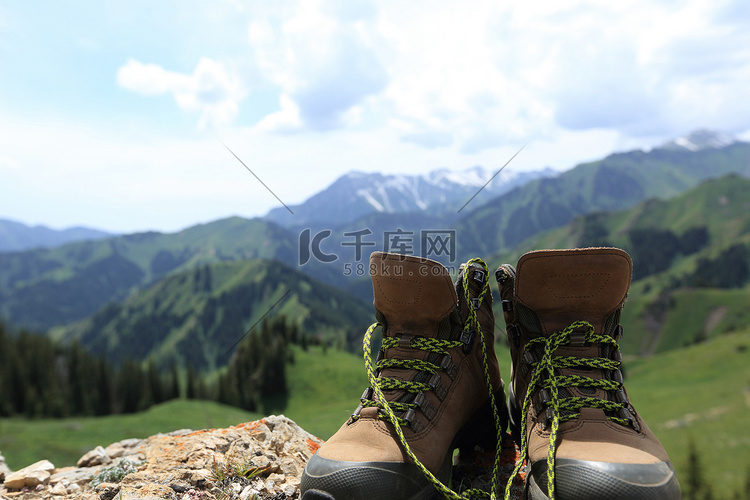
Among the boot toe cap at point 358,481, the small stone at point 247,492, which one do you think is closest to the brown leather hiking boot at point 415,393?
the boot toe cap at point 358,481

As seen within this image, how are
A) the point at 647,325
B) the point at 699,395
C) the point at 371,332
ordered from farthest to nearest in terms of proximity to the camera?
the point at 647,325
the point at 699,395
the point at 371,332

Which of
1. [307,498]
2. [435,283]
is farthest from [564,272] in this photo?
[307,498]

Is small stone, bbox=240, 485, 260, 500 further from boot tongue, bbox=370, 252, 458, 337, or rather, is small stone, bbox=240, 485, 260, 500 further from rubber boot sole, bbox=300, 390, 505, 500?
boot tongue, bbox=370, 252, 458, 337

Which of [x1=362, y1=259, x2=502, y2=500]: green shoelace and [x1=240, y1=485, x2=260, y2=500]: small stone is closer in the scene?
[x1=362, y1=259, x2=502, y2=500]: green shoelace

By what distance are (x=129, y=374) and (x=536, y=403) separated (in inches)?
3680

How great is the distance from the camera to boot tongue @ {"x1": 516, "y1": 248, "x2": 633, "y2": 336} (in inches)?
131

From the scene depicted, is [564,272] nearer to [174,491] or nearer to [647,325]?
[174,491]

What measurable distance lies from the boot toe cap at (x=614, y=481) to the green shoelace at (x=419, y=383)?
0.61 m

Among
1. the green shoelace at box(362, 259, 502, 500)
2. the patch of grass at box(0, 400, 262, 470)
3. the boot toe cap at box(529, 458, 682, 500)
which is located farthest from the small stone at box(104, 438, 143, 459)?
the patch of grass at box(0, 400, 262, 470)

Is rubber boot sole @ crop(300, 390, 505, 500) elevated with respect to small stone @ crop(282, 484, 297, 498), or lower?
elevated

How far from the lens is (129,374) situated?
81.6m

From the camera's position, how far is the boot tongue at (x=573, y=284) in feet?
11.0

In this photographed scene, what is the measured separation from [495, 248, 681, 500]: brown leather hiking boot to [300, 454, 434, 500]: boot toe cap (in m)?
0.88

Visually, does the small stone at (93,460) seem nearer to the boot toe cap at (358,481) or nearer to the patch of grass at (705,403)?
the boot toe cap at (358,481)
